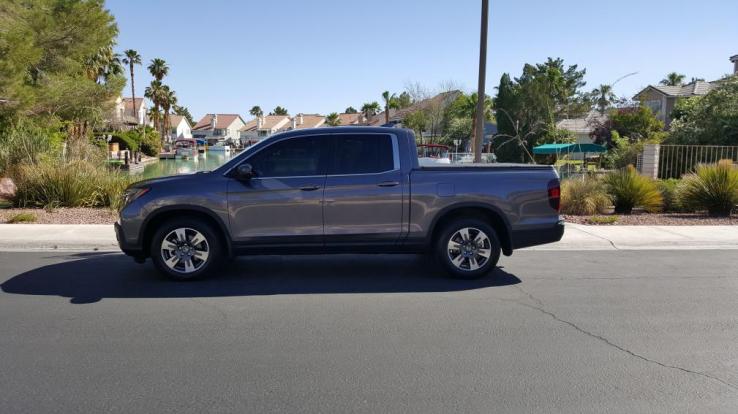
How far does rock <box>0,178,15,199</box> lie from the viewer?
1480cm

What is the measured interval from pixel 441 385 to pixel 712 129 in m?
23.7

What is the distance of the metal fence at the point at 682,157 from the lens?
1970cm

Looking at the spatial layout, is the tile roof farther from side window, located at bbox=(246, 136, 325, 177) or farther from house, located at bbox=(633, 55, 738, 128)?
side window, located at bbox=(246, 136, 325, 177)

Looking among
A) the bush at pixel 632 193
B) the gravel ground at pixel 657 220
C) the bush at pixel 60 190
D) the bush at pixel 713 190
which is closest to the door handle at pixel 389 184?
the gravel ground at pixel 657 220

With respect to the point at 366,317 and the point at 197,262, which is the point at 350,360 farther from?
the point at 197,262

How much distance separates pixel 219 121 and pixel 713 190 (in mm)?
122365

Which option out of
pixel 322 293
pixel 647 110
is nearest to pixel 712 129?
pixel 647 110

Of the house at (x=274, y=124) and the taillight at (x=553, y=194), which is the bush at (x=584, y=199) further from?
the house at (x=274, y=124)

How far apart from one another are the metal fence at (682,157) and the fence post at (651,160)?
77cm

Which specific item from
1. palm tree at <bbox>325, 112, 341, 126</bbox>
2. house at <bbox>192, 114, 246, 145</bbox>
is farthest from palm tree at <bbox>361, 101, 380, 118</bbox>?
house at <bbox>192, 114, 246, 145</bbox>

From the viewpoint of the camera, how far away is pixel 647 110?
137 ft

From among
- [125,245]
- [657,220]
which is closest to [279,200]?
[125,245]

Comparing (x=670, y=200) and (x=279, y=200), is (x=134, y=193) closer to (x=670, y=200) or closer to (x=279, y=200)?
(x=279, y=200)

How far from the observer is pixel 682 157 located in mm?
19750
